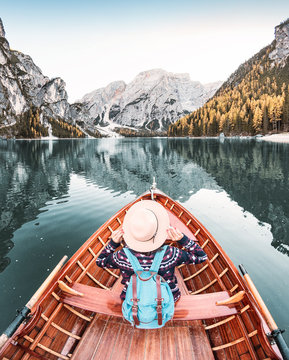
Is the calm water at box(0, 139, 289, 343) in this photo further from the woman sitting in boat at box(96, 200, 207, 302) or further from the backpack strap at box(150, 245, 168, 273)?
the backpack strap at box(150, 245, 168, 273)

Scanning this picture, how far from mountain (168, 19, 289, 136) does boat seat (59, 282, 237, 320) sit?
374ft

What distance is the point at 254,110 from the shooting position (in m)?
104

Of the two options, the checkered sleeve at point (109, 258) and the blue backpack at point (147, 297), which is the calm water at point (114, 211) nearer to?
the checkered sleeve at point (109, 258)

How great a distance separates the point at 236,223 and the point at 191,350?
9.80 metres

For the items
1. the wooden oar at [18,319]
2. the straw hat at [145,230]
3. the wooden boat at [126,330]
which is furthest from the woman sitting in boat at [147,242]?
the wooden oar at [18,319]

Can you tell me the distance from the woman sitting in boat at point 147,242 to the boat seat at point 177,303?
408 mm

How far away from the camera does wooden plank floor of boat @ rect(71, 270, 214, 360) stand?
3.78 metres

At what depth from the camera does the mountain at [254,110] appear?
96.6m

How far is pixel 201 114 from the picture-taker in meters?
135

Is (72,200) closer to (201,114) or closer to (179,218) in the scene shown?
(179,218)

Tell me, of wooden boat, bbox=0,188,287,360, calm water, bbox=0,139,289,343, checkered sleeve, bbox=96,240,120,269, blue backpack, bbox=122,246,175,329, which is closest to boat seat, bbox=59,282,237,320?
wooden boat, bbox=0,188,287,360

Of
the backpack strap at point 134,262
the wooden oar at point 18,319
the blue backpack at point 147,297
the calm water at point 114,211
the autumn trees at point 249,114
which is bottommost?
the calm water at point 114,211

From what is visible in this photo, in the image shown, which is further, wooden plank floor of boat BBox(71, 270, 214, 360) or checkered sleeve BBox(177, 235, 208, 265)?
wooden plank floor of boat BBox(71, 270, 214, 360)

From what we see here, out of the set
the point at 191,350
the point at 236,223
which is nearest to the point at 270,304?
the point at 191,350
